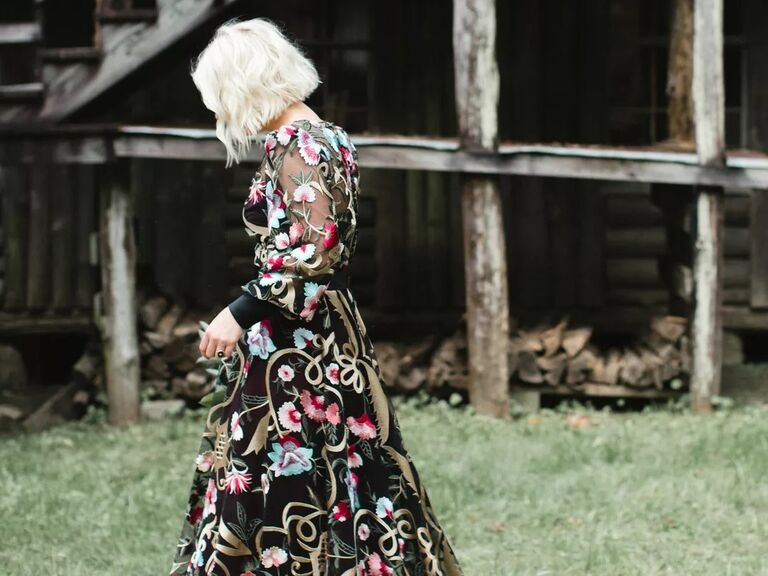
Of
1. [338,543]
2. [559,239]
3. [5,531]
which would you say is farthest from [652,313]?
[338,543]

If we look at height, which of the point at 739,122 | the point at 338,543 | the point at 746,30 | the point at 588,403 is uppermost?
the point at 746,30

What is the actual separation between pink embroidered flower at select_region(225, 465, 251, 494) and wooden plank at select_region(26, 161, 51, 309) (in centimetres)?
688

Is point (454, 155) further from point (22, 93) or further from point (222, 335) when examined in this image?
point (222, 335)

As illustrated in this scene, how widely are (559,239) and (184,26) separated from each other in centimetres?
375

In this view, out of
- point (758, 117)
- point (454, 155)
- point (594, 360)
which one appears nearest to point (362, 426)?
point (454, 155)

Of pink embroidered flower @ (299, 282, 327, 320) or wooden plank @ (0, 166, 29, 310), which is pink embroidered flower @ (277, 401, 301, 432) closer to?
pink embroidered flower @ (299, 282, 327, 320)

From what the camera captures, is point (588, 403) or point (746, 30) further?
point (746, 30)

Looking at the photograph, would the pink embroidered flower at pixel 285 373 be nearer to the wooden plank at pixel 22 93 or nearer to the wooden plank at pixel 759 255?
the wooden plank at pixel 22 93

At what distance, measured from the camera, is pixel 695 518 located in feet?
18.4

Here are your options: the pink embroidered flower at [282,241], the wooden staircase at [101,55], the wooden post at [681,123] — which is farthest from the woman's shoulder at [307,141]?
the wooden post at [681,123]

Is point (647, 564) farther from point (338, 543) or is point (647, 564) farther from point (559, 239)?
point (559, 239)

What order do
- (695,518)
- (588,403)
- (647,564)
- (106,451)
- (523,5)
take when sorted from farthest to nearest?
(523,5) → (588,403) → (106,451) → (695,518) → (647,564)

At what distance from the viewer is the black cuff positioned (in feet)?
11.0

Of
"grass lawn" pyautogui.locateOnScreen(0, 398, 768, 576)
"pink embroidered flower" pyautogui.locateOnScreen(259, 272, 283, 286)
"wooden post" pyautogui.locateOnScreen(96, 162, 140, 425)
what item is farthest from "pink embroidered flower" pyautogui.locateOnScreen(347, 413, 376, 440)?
"wooden post" pyautogui.locateOnScreen(96, 162, 140, 425)
